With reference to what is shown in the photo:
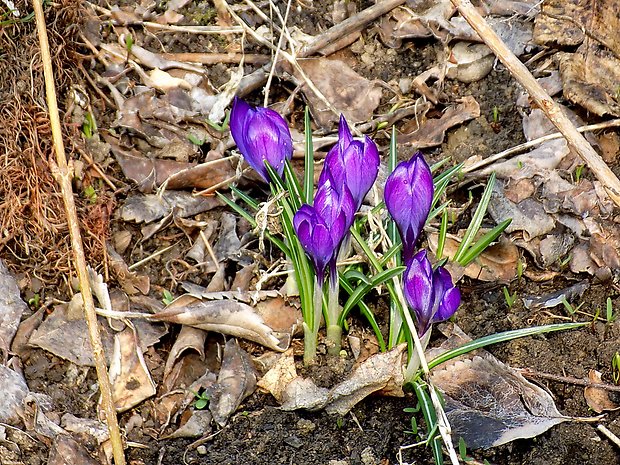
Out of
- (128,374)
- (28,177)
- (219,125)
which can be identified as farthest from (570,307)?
(28,177)

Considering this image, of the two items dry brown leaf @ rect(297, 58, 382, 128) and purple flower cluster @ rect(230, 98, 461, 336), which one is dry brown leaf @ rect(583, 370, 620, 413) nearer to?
purple flower cluster @ rect(230, 98, 461, 336)

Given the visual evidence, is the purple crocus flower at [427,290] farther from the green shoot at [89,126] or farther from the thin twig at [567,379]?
the green shoot at [89,126]

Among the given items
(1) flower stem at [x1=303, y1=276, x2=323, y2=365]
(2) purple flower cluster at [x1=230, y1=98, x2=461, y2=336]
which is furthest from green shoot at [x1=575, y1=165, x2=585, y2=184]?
(1) flower stem at [x1=303, y1=276, x2=323, y2=365]

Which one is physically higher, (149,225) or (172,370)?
(149,225)

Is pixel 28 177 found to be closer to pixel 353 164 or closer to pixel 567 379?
pixel 353 164

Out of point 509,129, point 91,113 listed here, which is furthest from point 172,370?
point 509,129

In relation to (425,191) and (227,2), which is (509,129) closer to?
(425,191)

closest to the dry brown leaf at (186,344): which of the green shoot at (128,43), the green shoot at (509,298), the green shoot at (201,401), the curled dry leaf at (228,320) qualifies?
the curled dry leaf at (228,320)
